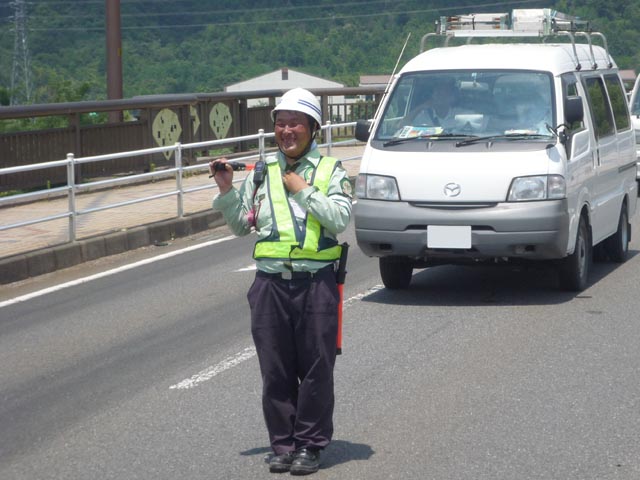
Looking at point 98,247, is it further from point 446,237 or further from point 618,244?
point 618,244

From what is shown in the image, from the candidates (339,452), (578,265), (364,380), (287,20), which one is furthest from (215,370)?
(287,20)

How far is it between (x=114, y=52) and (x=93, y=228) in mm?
7433

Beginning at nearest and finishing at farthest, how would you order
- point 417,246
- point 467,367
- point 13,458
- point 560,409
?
point 13,458, point 560,409, point 467,367, point 417,246

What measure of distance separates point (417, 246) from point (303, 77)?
95.2 metres

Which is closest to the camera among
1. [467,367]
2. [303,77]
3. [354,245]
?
[467,367]

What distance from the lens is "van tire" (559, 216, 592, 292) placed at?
9.92 metres

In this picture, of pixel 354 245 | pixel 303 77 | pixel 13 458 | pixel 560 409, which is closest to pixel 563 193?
pixel 560 409

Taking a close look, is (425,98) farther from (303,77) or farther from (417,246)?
(303,77)

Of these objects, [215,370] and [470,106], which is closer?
[215,370]

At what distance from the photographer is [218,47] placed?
10900 centimetres

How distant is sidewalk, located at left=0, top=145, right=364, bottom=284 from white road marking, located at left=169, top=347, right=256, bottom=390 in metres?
4.23

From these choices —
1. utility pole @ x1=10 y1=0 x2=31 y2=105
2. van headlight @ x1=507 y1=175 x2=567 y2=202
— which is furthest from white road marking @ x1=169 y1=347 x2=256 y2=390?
utility pole @ x1=10 y1=0 x2=31 y2=105

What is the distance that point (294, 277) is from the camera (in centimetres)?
542

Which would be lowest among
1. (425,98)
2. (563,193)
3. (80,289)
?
(80,289)
